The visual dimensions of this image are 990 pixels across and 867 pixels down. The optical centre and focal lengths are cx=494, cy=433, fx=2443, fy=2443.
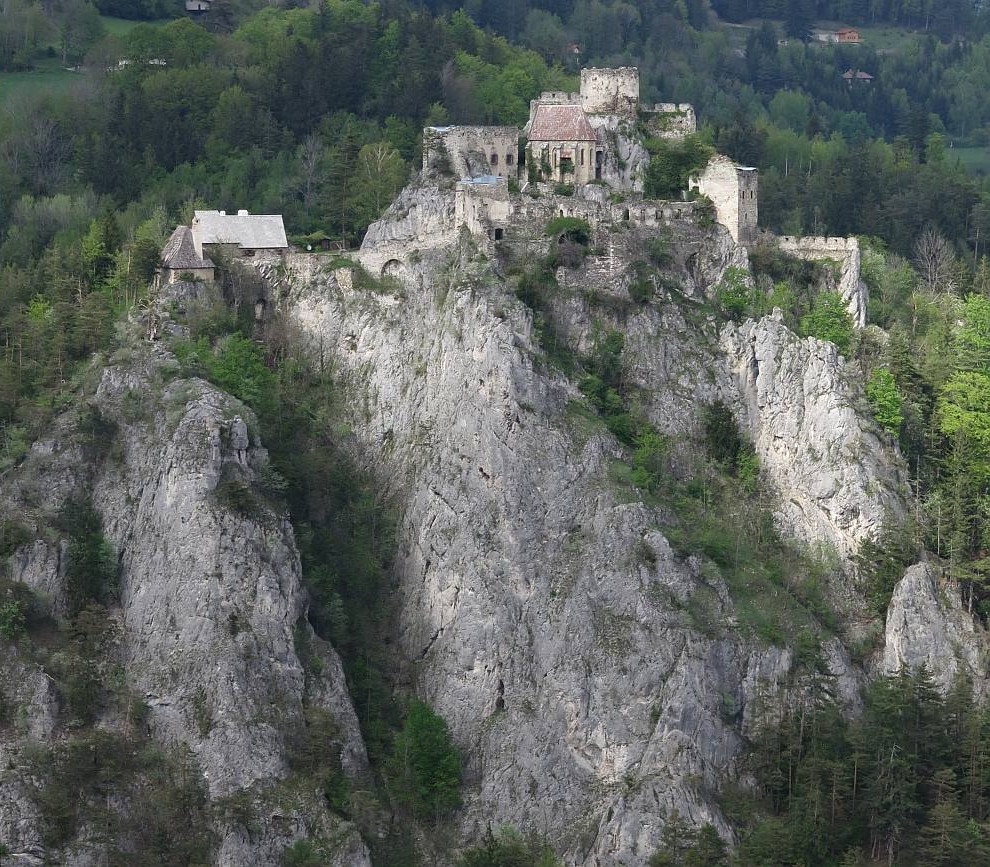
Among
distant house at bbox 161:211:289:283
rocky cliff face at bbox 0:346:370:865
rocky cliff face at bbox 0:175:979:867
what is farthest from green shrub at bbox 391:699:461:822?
distant house at bbox 161:211:289:283

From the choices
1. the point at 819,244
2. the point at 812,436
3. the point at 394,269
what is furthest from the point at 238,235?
the point at 812,436

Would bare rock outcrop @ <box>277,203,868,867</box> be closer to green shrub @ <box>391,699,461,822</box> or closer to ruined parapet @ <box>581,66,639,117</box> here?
green shrub @ <box>391,699,461,822</box>

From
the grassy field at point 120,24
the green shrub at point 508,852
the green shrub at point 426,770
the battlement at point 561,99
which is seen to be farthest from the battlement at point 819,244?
the grassy field at point 120,24

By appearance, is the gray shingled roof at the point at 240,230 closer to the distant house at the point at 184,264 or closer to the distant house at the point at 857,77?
the distant house at the point at 184,264

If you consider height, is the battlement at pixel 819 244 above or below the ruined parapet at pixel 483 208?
below

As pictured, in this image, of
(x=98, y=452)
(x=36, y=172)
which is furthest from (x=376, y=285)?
(x=36, y=172)

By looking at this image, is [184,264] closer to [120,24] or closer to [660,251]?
[660,251]
